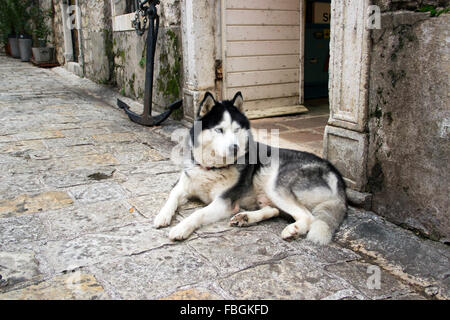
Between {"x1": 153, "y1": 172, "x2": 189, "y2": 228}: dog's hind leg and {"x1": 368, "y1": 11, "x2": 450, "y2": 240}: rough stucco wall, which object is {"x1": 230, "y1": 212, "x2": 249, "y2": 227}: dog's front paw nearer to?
{"x1": 153, "y1": 172, "x2": 189, "y2": 228}: dog's hind leg

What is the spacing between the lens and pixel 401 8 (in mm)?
2605

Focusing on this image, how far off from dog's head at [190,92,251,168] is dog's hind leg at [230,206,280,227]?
40 cm

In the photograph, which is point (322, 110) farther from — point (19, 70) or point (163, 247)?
point (19, 70)

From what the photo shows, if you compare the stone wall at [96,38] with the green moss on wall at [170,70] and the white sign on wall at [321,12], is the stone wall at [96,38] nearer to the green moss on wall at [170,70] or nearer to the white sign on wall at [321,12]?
the green moss on wall at [170,70]

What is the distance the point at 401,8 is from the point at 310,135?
2.29 meters

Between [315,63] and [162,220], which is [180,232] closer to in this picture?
[162,220]

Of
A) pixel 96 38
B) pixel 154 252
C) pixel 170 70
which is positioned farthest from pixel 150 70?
pixel 96 38

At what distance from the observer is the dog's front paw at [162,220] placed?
9.15 feet

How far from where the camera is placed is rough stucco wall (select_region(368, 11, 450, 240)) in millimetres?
2430

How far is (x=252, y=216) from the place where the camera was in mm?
2861

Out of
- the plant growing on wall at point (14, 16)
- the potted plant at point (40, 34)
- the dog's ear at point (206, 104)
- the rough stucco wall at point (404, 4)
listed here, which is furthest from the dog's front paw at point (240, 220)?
the plant growing on wall at point (14, 16)

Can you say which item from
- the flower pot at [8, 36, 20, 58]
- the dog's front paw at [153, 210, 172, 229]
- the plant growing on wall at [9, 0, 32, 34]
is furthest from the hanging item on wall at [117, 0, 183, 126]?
the flower pot at [8, 36, 20, 58]

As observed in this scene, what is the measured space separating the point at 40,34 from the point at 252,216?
1355cm
